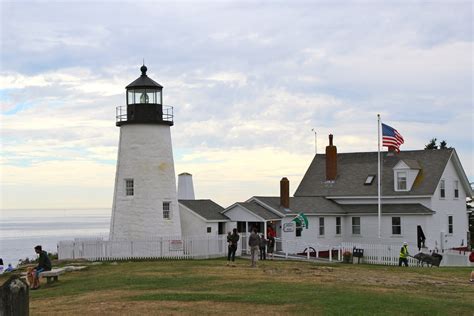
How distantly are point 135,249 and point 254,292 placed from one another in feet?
60.6

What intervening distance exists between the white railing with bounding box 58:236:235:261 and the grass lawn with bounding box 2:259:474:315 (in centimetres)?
695

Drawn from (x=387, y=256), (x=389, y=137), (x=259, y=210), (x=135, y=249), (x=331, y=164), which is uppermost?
(x=389, y=137)

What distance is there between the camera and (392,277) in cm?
2881

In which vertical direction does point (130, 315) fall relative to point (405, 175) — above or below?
below

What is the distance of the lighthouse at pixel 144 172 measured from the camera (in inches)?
1631

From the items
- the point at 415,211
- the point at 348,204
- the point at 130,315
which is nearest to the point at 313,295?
the point at 130,315

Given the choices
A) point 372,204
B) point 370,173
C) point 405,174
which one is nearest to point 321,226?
point 372,204

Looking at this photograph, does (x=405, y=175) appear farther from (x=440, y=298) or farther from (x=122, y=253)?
(x=440, y=298)

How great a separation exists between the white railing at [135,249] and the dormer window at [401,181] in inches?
619

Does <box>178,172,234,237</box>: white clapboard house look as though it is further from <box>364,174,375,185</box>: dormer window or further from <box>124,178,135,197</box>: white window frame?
<box>364,174,375,185</box>: dormer window

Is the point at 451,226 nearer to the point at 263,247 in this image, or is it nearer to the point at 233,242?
the point at 263,247

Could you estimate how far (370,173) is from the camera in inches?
2103

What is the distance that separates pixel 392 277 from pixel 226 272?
6292mm

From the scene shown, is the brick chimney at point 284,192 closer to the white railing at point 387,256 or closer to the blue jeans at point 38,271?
the white railing at point 387,256
